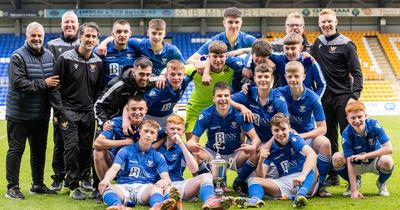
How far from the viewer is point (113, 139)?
4934 mm

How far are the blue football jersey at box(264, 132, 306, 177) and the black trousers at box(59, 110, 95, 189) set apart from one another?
1.84 m

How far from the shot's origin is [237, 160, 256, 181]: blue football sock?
5.17 meters

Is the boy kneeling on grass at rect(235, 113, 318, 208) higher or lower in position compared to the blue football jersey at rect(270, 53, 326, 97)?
lower

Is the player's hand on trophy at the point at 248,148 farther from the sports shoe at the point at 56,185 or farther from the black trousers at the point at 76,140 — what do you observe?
the sports shoe at the point at 56,185

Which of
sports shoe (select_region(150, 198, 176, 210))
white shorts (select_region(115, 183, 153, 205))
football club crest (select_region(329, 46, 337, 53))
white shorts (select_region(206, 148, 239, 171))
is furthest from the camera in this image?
football club crest (select_region(329, 46, 337, 53))

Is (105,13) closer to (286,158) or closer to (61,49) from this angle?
(61,49)

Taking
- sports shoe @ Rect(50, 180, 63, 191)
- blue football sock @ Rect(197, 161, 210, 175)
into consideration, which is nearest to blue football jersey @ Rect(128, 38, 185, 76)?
blue football sock @ Rect(197, 161, 210, 175)

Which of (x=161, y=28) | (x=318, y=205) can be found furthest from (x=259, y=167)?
(x=161, y=28)

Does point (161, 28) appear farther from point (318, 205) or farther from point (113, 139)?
point (318, 205)

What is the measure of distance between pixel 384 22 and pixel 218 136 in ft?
81.5

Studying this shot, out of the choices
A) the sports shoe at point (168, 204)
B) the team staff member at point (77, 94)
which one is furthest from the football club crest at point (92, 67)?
the sports shoe at point (168, 204)

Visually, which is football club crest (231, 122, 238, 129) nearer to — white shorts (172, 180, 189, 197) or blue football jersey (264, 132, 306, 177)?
blue football jersey (264, 132, 306, 177)

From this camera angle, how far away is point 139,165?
4.71 metres

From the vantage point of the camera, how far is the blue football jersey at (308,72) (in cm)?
548
